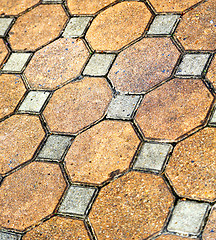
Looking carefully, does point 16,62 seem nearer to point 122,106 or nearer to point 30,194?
point 122,106

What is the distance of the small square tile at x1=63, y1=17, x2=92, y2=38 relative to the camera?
8.38ft

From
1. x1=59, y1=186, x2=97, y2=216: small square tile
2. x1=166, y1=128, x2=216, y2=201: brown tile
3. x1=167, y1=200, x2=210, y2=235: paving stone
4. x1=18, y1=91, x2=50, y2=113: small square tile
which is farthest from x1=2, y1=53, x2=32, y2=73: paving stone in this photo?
x1=167, y1=200, x2=210, y2=235: paving stone

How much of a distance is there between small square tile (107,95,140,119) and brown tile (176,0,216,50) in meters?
0.50

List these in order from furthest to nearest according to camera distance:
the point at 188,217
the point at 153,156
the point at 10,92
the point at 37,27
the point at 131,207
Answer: the point at 37,27
the point at 10,92
the point at 153,156
the point at 131,207
the point at 188,217

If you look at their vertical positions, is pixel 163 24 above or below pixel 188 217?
above

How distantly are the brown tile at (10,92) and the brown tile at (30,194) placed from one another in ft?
1.71

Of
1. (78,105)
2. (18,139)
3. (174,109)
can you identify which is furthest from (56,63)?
(174,109)

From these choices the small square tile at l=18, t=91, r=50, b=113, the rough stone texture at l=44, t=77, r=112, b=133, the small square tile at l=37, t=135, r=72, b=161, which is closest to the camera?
the small square tile at l=37, t=135, r=72, b=161

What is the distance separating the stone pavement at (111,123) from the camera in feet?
5.54

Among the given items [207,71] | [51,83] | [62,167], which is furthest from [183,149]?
[51,83]

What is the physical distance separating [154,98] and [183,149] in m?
0.40

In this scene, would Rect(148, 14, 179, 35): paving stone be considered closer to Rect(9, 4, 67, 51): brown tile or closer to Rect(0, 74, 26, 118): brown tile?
Rect(9, 4, 67, 51): brown tile

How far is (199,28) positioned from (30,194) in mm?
1495

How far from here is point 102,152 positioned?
1937mm
